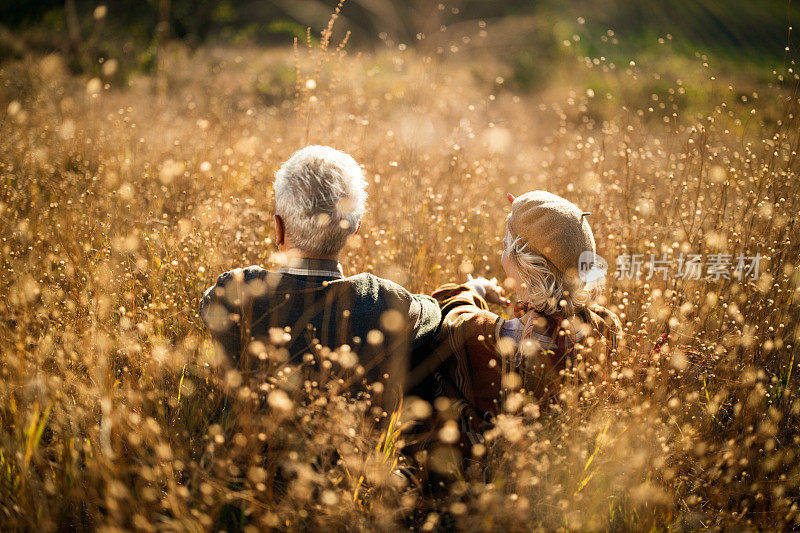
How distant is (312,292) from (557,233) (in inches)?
37.3

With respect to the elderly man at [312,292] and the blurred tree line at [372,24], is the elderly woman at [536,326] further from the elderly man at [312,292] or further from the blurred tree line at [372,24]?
the blurred tree line at [372,24]

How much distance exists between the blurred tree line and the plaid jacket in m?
1.91

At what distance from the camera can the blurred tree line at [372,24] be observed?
8211 millimetres

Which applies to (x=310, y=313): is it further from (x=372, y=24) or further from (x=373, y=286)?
(x=372, y=24)

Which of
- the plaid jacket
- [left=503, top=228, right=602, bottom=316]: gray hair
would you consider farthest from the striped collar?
[left=503, top=228, right=602, bottom=316]: gray hair

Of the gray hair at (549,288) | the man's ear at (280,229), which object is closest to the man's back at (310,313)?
the man's ear at (280,229)

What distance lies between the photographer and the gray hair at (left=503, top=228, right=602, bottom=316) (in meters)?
1.98

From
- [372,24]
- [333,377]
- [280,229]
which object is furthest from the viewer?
[372,24]

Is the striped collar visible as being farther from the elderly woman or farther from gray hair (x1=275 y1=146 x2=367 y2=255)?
the elderly woman

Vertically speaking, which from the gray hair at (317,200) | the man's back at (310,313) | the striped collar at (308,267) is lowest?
the man's back at (310,313)

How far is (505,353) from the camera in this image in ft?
6.26

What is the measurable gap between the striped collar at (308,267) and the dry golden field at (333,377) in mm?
394

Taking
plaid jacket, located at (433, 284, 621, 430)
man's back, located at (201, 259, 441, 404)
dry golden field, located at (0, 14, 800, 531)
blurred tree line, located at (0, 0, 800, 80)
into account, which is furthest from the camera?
blurred tree line, located at (0, 0, 800, 80)

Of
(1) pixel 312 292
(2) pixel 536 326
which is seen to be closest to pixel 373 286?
(1) pixel 312 292
